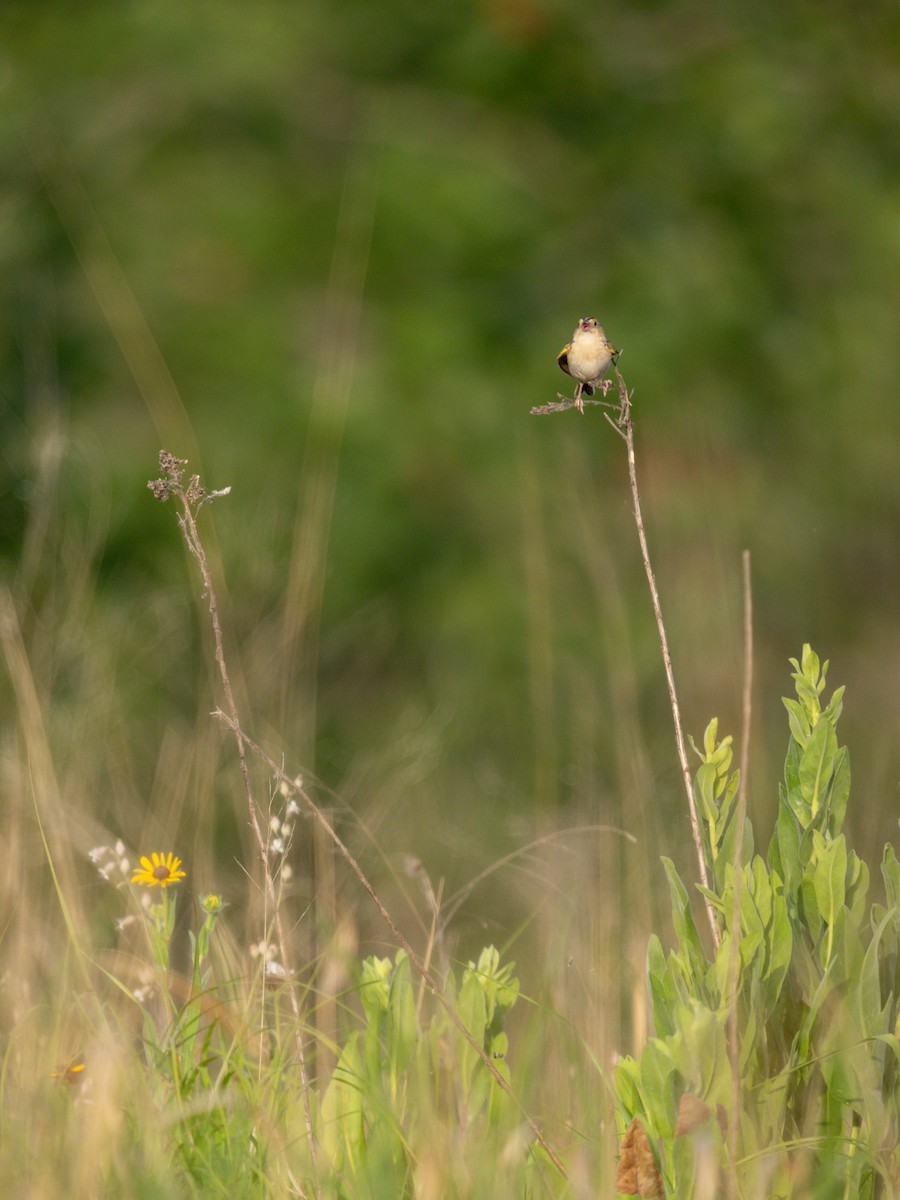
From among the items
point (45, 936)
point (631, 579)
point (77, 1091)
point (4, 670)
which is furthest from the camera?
point (631, 579)

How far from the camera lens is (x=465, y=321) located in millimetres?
5988

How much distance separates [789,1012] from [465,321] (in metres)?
4.85

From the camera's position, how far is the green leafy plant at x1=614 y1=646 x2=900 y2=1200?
1285 millimetres

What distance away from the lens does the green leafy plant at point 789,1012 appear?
1.29 meters

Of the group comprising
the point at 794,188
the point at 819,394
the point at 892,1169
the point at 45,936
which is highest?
the point at 794,188

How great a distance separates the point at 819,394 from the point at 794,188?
0.99 metres

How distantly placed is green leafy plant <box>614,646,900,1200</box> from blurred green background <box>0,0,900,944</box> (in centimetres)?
322

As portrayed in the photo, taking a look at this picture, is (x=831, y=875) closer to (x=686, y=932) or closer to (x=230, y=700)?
(x=686, y=932)

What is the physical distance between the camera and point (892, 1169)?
4.28 feet

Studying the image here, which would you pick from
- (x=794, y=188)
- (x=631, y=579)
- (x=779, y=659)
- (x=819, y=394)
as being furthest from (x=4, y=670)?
(x=794, y=188)

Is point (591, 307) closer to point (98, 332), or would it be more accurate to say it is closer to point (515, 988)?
point (98, 332)

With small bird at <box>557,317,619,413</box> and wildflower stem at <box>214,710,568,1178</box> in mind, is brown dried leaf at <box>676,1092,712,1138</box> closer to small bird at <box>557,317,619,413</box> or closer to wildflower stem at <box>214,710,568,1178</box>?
wildflower stem at <box>214,710,568,1178</box>

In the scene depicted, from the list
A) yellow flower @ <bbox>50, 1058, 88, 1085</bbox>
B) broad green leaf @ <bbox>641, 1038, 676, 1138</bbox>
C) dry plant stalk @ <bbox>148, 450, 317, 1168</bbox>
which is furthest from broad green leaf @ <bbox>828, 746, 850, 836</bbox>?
yellow flower @ <bbox>50, 1058, 88, 1085</bbox>

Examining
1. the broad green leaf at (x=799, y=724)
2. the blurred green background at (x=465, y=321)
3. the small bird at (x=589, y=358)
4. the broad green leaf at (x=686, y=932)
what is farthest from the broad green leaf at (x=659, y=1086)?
the blurred green background at (x=465, y=321)
